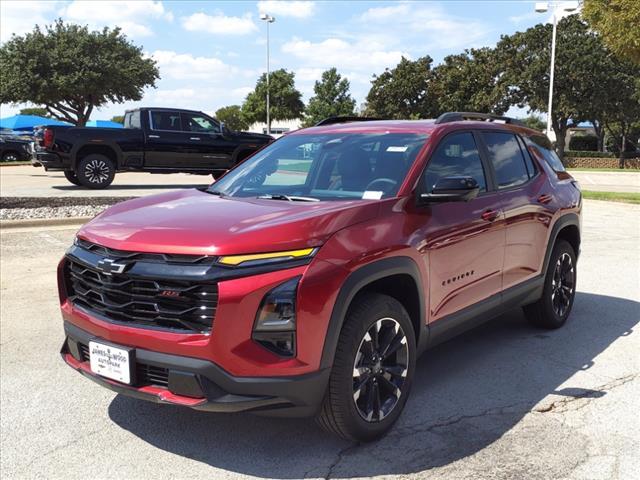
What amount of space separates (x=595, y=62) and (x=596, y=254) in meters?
39.0

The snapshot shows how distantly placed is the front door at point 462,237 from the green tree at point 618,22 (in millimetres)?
15931

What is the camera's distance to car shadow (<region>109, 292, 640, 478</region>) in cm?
314

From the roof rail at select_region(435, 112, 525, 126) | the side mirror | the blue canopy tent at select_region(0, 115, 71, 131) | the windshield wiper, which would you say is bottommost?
the windshield wiper

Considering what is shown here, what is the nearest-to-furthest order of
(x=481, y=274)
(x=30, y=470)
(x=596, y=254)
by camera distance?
(x=30, y=470) → (x=481, y=274) → (x=596, y=254)

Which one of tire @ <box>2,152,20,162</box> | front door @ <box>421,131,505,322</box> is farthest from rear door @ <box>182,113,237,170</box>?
tire @ <box>2,152,20,162</box>

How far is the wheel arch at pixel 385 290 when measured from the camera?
2.92 metres

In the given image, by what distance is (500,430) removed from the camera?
3473mm

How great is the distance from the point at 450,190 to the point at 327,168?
0.97 m

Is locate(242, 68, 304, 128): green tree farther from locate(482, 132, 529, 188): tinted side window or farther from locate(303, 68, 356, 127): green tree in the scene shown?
locate(482, 132, 529, 188): tinted side window

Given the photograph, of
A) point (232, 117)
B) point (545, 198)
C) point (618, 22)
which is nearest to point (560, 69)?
point (618, 22)

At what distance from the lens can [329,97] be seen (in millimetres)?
54406

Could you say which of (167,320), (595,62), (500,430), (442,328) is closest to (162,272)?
(167,320)

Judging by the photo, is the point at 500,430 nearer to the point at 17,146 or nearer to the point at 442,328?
the point at 442,328

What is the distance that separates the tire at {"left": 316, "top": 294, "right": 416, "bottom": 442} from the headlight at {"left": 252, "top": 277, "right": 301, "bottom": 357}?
0.35 m
